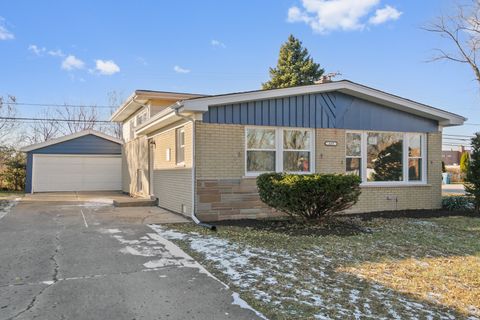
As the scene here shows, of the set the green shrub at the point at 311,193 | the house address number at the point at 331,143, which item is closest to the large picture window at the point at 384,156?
the house address number at the point at 331,143

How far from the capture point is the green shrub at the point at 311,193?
26.7 ft

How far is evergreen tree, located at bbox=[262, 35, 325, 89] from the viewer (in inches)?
1296

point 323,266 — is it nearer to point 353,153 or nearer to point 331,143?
point 331,143

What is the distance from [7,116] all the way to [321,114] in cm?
2609

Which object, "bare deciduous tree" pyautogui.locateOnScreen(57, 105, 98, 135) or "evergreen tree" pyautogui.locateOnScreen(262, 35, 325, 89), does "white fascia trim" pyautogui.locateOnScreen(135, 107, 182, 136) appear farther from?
"bare deciduous tree" pyautogui.locateOnScreen(57, 105, 98, 135)

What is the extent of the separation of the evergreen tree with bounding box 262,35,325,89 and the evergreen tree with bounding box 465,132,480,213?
21294 millimetres

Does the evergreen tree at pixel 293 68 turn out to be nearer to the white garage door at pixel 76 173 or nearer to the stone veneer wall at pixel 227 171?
the white garage door at pixel 76 173

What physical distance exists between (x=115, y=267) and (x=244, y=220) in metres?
4.76

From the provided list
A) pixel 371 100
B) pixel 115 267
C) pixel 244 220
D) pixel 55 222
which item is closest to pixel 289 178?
pixel 244 220

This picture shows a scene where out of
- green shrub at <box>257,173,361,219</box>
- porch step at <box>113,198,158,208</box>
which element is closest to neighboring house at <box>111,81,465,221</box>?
porch step at <box>113,198,158,208</box>

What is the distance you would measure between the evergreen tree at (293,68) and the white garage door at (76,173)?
54.4ft

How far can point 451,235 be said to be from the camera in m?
8.45

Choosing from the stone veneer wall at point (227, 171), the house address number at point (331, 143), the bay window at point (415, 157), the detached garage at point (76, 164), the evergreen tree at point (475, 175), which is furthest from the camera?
the detached garage at point (76, 164)

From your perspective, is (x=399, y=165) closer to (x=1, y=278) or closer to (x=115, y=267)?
(x=115, y=267)
